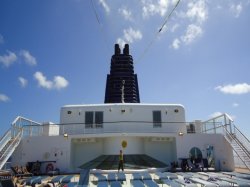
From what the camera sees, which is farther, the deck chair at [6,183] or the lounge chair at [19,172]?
the lounge chair at [19,172]

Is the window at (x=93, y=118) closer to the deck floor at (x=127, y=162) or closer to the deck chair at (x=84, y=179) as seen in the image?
the deck floor at (x=127, y=162)

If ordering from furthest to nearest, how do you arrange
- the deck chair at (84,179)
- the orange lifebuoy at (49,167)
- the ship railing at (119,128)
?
the ship railing at (119,128)
the orange lifebuoy at (49,167)
the deck chair at (84,179)

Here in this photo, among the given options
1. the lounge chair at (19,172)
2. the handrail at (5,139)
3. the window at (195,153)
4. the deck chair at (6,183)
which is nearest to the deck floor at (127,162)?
the window at (195,153)

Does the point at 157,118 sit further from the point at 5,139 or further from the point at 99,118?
the point at 5,139

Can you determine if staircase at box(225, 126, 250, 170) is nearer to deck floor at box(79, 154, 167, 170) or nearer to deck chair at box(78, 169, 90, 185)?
deck floor at box(79, 154, 167, 170)

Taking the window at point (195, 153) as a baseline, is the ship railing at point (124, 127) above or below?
above

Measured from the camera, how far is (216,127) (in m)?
16.3

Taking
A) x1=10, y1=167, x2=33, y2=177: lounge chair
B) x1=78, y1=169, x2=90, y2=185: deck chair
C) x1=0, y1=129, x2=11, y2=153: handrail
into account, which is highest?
x1=0, y1=129, x2=11, y2=153: handrail

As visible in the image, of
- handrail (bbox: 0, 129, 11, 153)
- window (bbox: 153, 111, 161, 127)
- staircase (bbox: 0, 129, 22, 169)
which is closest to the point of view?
staircase (bbox: 0, 129, 22, 169)

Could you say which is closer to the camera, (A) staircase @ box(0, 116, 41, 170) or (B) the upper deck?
(A) staircase @ box(0, 116, 41, 170)

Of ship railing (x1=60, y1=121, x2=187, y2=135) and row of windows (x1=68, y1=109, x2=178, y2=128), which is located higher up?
row of windows (x1=68, y1=109, x2=178, y2=128)

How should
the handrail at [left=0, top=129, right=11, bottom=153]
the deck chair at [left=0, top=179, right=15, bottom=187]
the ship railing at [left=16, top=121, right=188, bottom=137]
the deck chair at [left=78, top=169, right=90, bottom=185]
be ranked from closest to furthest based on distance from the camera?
the deck chair at [left=0, top=179, right=15, bottom=187] → the deck chair at [left=78, top=169, right=90, bottom=185] → the handrail at [left=0, top=129, right=11, bottom=153] → the ship railing at [left=16, top=121, right=188, bottom=137]

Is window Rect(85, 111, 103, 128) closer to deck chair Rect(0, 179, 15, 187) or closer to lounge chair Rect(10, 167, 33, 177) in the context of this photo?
lounge chair Rect(10, 167, 33, 177)

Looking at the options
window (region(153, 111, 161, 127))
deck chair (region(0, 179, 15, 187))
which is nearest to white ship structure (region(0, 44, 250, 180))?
window (region(153, 111, 161, 127))
